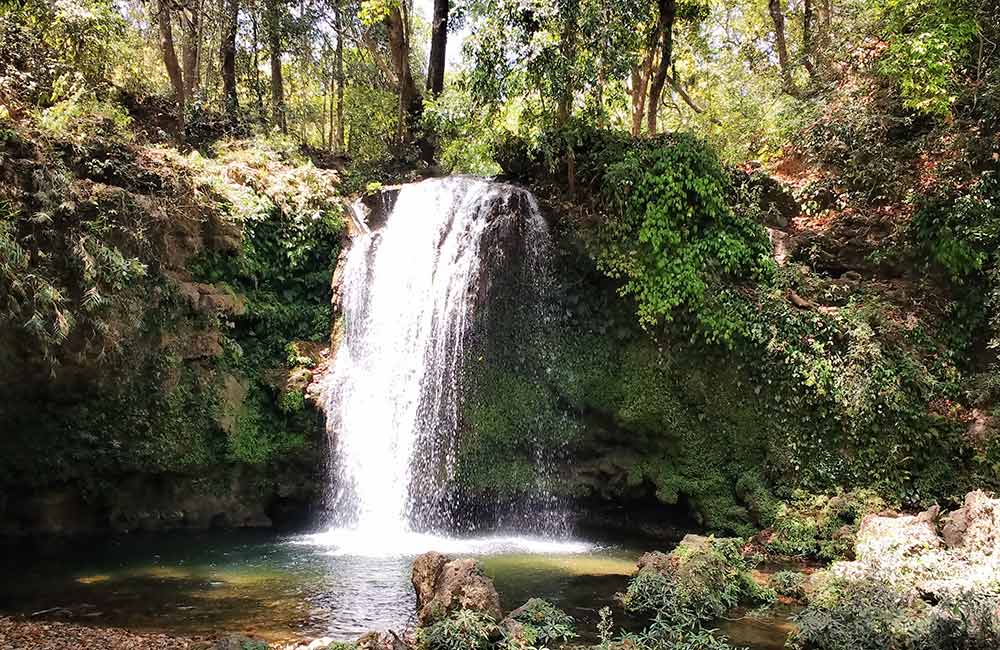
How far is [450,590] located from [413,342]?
6.73m

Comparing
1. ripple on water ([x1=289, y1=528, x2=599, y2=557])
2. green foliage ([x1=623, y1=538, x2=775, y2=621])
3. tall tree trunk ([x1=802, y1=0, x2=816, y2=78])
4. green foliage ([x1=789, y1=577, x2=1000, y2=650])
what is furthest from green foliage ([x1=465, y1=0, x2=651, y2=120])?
green foliage ([x1=789, y1=577, x2=1000, y2=650])

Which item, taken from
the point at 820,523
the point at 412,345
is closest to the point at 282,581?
the point at 412,345

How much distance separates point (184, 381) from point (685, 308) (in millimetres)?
8324

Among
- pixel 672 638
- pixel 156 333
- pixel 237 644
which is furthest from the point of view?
pixel 156 333

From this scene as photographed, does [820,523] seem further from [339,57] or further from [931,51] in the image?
[339,57]

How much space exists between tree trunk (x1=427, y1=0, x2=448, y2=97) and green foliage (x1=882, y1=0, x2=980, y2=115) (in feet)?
34.6

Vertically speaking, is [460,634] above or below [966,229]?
below

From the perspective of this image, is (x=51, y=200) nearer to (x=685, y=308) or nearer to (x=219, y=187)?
(x=219, y=187)

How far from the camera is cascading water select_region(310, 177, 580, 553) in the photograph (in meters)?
12.1

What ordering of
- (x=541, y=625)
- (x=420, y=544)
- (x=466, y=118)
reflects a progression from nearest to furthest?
1. (x=541, y=625)
2. (x=420, y=544)
3. (x=466, y=118)

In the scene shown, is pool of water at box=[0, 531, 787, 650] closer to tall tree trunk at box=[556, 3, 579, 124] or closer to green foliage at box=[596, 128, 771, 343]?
green foliage at box=[596, 128, 771, 343]

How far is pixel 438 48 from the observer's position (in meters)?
18.4

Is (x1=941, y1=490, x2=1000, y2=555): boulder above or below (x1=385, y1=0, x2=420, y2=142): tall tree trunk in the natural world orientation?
below

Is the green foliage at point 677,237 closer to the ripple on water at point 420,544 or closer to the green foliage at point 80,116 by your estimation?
the ripple on water at point 420,544
